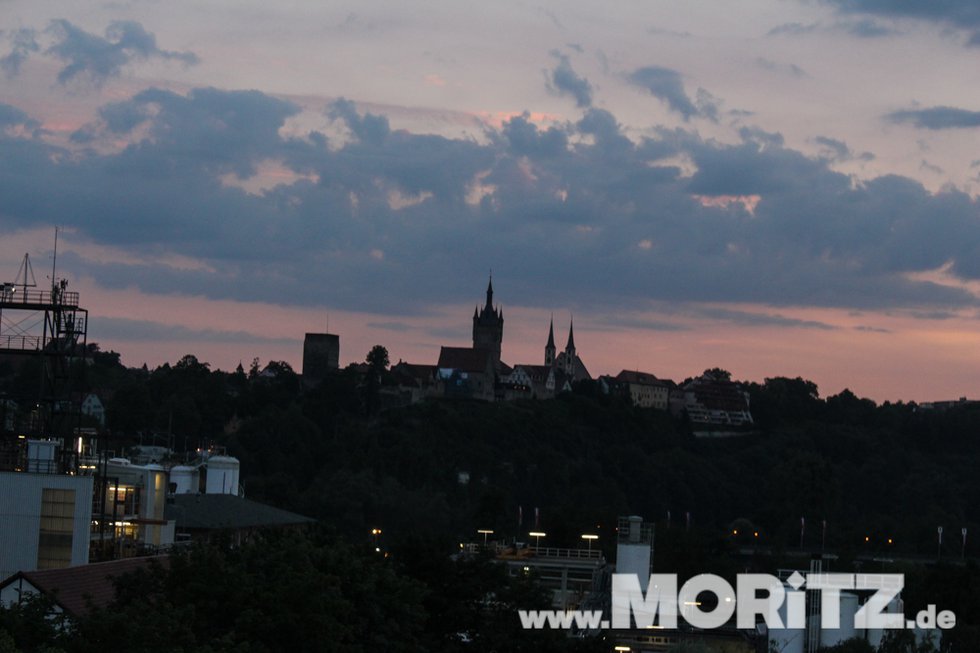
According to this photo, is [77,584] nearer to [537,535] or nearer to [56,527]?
[56,527]

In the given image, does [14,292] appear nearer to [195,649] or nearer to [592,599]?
[592,599]

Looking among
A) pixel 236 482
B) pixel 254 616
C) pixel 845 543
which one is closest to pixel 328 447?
pixel 845 543

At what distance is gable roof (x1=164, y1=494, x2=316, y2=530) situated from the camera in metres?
79.3

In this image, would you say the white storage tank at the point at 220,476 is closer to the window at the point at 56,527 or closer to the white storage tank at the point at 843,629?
the window at the point at 56,527

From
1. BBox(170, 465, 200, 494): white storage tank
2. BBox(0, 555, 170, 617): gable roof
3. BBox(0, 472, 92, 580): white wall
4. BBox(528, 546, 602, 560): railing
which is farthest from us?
BBox(170, 465, 200, 494): white storage tank

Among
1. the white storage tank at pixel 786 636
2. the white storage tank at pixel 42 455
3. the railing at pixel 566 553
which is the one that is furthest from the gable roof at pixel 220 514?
the white storage tank at pixel 786 636

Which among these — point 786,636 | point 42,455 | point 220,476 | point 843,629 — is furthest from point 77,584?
point 220,476

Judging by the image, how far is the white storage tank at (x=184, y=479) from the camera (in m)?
93.3

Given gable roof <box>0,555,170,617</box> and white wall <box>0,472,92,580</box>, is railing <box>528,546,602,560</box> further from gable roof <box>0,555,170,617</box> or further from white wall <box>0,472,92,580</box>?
gable roof <box>0,555,170,617</box>

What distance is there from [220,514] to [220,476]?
17497mm

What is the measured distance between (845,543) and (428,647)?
128 m

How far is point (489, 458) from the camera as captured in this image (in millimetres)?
198500

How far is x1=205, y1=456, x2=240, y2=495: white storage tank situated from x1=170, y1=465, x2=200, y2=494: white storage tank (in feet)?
5.95

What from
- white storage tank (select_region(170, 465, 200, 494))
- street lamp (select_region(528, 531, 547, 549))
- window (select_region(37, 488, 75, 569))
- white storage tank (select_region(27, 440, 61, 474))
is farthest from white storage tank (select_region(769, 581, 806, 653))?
white storage tank (select_region(170, 465, 200, 494))
